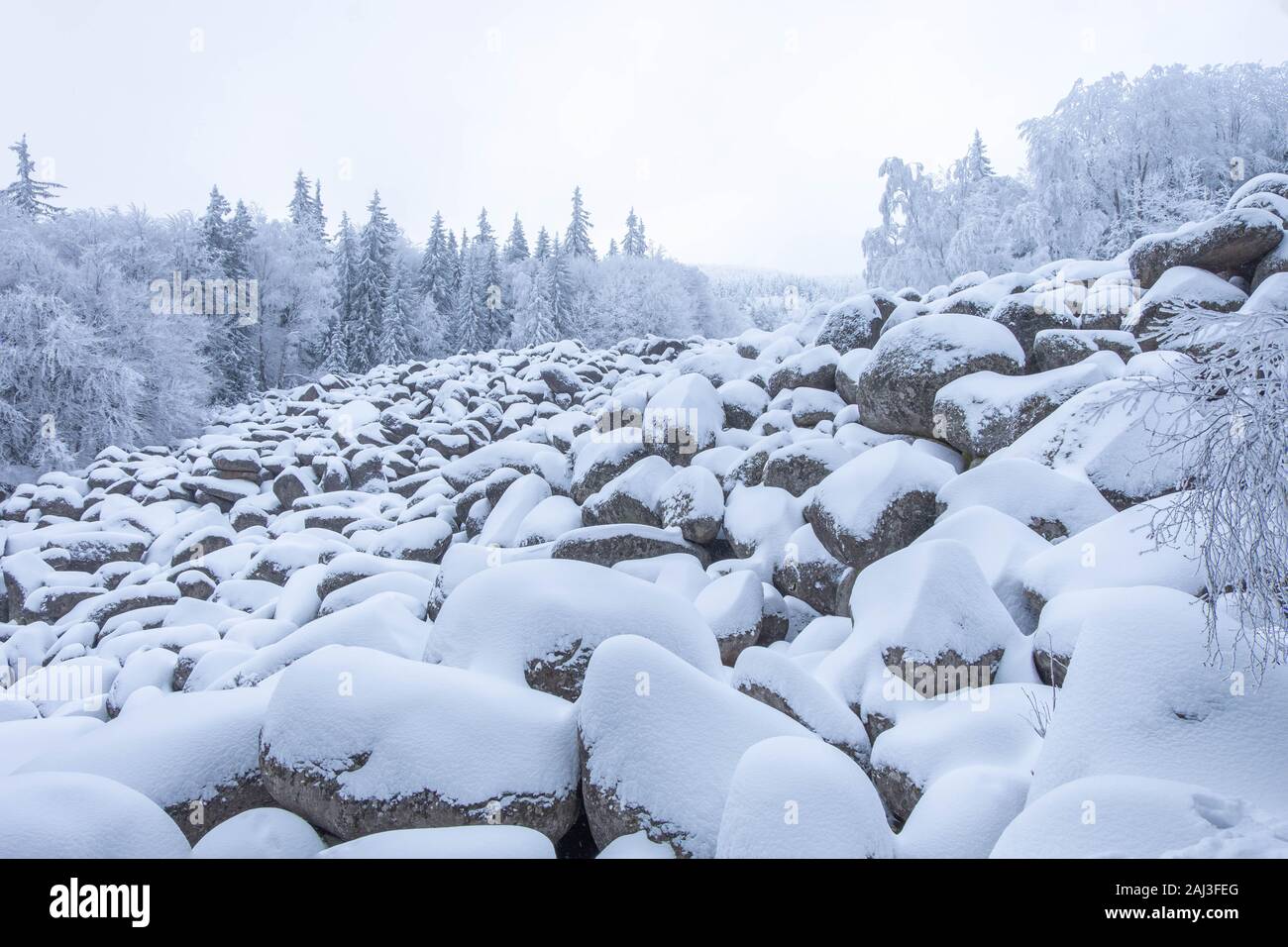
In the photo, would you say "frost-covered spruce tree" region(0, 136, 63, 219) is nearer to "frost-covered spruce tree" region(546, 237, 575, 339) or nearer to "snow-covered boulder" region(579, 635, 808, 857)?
"frost-covered spruce tree" region(546, 237, 575, 339)

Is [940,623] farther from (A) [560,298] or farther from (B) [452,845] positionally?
(A) [560,298]

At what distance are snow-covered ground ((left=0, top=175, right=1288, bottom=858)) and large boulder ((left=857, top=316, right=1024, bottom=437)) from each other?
0.04 m

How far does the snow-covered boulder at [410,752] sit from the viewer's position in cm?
303

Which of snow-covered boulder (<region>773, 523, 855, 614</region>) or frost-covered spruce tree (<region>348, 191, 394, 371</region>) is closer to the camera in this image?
snow-covered boulder (<region>773, 523, 855, 614</region>)

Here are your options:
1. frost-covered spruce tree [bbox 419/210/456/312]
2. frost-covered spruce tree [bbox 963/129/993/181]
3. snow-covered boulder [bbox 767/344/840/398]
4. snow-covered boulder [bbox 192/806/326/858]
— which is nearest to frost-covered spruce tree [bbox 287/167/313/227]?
frost-covered spruce tree [bbox 419/210/456/312]

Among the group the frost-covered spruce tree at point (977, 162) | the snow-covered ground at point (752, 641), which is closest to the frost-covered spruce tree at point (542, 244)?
the frost-covered spruce tree at point (977, 162)

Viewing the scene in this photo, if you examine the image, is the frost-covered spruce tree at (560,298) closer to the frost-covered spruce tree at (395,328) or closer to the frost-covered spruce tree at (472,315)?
the frost-covered spruce tree at (472,315)

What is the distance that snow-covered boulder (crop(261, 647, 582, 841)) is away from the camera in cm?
303

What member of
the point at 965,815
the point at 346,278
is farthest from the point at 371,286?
the point at 965,815

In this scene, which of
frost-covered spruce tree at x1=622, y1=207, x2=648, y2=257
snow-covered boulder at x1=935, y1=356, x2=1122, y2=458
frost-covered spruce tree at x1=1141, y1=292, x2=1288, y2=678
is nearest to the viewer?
frost-covered spruce tree at x1=1141, y1=292, x2=1288, y2=678

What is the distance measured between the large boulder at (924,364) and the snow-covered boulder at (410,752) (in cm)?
590

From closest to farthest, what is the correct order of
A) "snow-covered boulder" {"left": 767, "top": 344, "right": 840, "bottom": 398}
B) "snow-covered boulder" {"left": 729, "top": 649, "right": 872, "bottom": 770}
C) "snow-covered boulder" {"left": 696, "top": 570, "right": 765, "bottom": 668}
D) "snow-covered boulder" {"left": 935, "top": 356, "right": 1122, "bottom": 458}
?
"snow-covered boulder" {"left": 729, "top": 649, "right": 872, "bottom": 770} < "snow-covered boulder" {"left": 696, "top": 570, "right": 765, "bottom": 668} < "snow-covered boulder" {"left": 935, "top": 356, "right": 1122, "bottom": 458} < "snow-covered boulder" {"left": 767, "top": 344, "right": 840, "bottom": 398}

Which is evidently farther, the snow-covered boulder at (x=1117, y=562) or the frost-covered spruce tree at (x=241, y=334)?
the frost-covered spruce tree at (x=241, y=334)

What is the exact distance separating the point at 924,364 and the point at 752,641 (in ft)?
12.2
